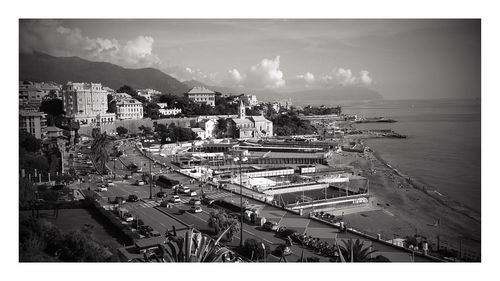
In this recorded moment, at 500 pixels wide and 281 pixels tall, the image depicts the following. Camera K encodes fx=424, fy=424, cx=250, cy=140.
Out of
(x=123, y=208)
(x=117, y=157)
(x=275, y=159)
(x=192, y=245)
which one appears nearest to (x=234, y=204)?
(x=123, y=208)

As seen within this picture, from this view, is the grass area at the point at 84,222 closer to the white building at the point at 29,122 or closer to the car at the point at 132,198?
the car at the point at 132,198

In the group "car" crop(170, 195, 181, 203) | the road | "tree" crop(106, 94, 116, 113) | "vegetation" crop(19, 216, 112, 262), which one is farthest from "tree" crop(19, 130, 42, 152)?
"tree" crop(106, 94, 116, 113)

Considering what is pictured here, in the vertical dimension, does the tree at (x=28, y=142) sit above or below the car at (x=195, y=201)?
above

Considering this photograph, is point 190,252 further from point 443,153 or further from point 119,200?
point 443,153

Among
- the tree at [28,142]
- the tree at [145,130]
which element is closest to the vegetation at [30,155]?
the tree at [28,142]

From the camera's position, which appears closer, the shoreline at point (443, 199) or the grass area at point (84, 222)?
the grass area at point (84, 222)

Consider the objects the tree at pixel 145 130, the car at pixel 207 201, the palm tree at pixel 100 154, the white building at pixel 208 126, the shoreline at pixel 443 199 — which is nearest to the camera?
the car at pixel 207 201

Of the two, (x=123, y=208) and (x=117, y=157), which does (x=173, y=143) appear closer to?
(x=117, y=157)
